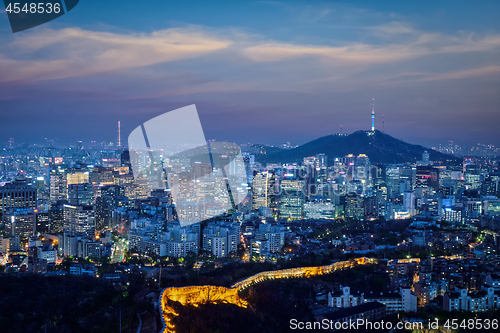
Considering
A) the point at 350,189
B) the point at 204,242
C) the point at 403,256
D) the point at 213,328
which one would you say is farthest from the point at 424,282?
the point at 350,189

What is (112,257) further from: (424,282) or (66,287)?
(424,282)

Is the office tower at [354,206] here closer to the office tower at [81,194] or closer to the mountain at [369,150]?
the office tower at [81,194]

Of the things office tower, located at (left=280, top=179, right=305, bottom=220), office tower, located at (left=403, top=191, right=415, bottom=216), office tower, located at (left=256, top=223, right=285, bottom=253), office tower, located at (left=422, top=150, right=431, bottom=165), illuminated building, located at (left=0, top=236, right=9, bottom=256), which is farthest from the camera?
office tower, located at (left=422, top=150, right=431, bottom=165)

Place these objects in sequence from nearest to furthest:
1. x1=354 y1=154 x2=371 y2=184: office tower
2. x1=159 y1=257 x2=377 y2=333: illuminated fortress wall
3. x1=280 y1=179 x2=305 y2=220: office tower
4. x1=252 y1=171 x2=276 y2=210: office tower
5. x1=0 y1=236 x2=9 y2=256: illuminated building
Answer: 1. x1=159 y1=257 x2=377 y2=333: illuminated fortress wall
2. x1=0 y1=236 x2=9 y2=256: illuminated building
3. x1=280 y1=179 x2=305 y2=220: office tower
4. x1=252 y1=171 x2=276 y2=210: office tower
5. x1=354 y1=154 x2=371 y2=184: office tower

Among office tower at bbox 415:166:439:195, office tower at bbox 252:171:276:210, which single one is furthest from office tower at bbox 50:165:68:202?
office tower at bbox 415:166:439:195

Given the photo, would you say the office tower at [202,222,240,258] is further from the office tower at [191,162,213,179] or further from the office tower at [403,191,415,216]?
the office tower at [403,191,415,216]

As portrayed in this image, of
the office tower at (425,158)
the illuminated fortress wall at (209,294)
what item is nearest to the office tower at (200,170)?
the illuminated fortress wall at (209,294)
